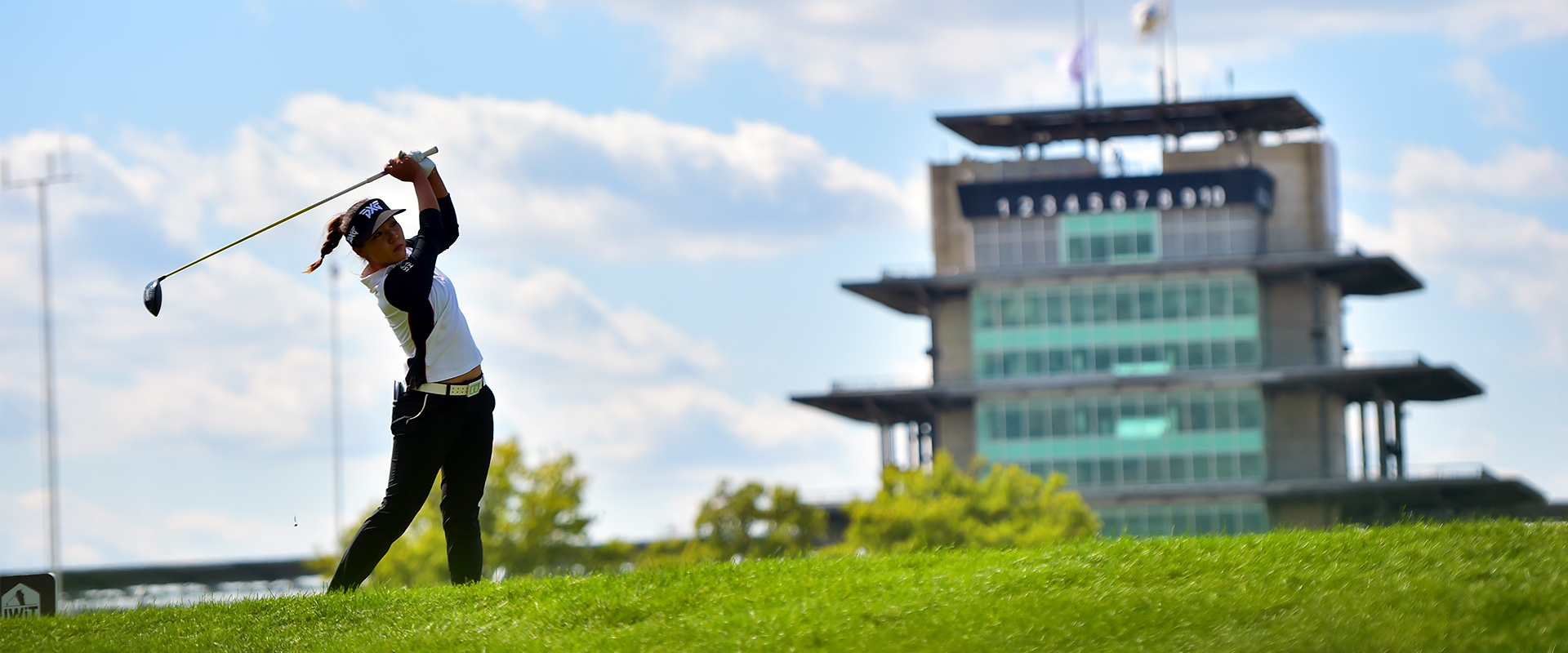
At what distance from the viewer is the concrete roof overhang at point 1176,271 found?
91312 millimetres

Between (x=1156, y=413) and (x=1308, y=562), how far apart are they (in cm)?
8076

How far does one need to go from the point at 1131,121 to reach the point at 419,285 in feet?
281

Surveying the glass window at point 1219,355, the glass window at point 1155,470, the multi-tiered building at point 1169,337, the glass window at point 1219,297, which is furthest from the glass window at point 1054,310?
the glass window at point 1155,470

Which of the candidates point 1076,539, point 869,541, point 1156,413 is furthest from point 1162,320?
point 1076,539

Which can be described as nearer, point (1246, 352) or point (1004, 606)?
point (1004, 606)

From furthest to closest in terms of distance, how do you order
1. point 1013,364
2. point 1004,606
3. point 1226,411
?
point 1013,364 < point 1226,411 < point 1004,606

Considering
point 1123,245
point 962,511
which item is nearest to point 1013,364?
point 1123,245

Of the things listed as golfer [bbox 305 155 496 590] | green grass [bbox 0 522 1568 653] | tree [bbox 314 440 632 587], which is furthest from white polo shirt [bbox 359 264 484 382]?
tree [bbox 314 440 632 587]

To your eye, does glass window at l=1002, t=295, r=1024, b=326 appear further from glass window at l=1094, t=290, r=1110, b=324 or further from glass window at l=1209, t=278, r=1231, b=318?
glass window at l=1209, t=278, r=1231, b=318

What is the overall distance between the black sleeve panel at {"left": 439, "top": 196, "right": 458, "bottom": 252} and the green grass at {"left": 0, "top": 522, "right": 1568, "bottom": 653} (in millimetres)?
2187

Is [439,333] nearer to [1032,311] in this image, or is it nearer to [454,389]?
[454,389]

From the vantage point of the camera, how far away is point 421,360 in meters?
12.1

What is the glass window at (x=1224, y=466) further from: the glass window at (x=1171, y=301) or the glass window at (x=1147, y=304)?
the glass window at (x=1147, y=304)

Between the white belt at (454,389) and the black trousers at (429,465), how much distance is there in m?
0.03
